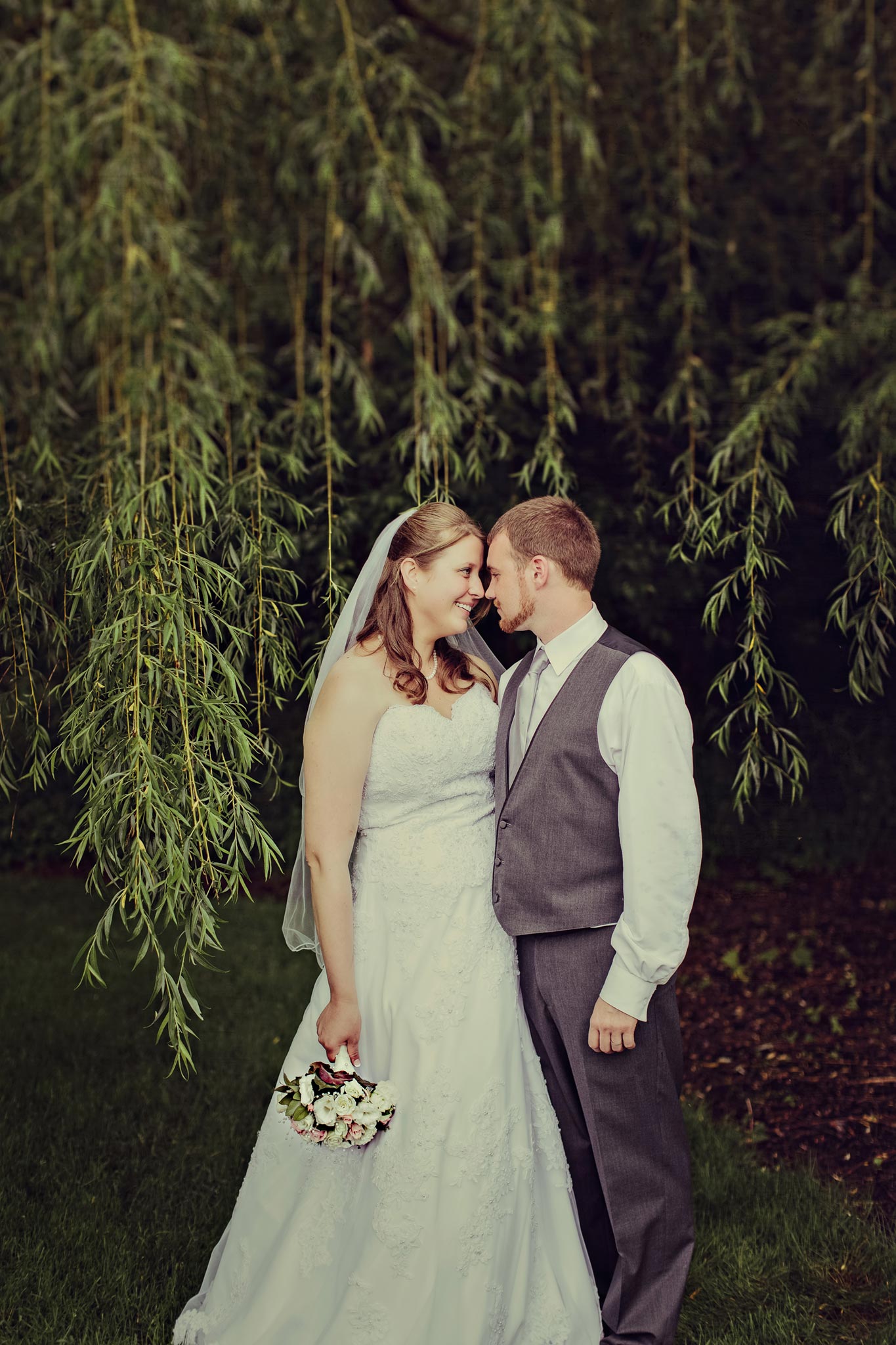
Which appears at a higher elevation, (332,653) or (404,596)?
(404,596)

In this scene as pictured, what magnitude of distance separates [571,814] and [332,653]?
62 centimetres

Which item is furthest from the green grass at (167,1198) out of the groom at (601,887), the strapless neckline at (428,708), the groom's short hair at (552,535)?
the groom's short hair at (552,535)

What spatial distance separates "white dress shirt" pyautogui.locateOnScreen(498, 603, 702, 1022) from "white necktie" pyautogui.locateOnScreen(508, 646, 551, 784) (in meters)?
0.21

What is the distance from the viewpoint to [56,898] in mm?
6602

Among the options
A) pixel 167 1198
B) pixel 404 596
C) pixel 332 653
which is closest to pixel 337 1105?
pixel 332 653

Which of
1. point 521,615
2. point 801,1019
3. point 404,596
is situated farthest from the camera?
point 801,1019

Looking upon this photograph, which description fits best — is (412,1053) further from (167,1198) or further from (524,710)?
(167,1198)

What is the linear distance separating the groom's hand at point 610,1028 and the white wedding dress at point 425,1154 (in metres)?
0.18

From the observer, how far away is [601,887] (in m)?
2.38

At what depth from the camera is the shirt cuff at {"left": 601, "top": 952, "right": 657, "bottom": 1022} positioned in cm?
229

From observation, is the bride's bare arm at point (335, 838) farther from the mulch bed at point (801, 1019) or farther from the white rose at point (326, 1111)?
the mulch bed at point (801, 1019)

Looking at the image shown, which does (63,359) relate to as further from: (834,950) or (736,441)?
(834,950)

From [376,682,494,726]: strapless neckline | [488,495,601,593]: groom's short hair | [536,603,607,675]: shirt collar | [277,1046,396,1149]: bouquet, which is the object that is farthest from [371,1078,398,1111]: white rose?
[488,495,601,593]: groom's short hair

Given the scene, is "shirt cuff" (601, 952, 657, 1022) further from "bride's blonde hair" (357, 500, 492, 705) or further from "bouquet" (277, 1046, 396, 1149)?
"bride's blonde hair" (357, 500, 492, 705)
